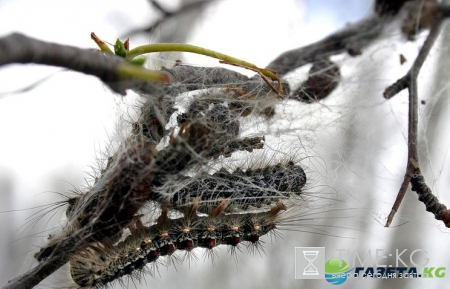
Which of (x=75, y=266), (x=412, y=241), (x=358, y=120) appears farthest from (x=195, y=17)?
(x=412, y=241)

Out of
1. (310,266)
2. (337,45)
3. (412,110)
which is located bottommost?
(310,266)

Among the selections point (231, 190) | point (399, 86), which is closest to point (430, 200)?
point (399, 86)

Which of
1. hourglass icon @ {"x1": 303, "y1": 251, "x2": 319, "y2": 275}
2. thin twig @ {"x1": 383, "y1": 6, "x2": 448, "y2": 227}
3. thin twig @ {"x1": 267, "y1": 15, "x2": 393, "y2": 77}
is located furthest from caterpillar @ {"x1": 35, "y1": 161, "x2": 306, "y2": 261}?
hourglass icon @ {"x1": 303, "y1": 251, "x2": 319, "y2": 275}

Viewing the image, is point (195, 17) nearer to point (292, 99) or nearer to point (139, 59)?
point (292, 99)
